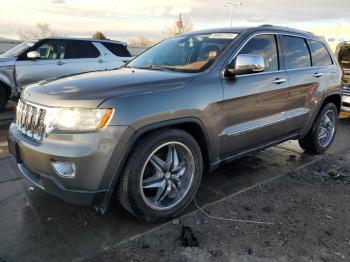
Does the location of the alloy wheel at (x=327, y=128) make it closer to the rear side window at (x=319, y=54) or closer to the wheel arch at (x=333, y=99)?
the wheel arch at (x=333, y=99)

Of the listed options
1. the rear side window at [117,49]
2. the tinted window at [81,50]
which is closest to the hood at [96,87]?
the tinted window at [81,50]

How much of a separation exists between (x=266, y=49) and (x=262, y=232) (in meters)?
2.23

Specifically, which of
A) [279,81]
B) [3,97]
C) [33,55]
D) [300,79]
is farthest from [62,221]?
[3,97]

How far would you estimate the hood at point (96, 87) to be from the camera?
3.07m

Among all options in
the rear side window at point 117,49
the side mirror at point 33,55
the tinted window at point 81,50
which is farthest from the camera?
the rear side window at point 117,49

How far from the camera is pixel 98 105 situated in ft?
9.85

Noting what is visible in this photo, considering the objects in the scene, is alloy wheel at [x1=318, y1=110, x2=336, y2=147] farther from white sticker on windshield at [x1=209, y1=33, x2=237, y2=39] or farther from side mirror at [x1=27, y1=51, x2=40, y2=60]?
side mirror at [x1=27, y1=51, x2=40, y2=60]

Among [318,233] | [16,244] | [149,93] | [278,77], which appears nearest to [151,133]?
[149,93]

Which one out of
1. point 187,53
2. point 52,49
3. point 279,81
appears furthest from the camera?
point 52,49

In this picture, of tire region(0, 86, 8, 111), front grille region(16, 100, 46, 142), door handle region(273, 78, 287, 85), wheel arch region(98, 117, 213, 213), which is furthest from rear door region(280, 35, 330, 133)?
tire region(0, 86, 8, 111)

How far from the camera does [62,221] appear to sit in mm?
3539

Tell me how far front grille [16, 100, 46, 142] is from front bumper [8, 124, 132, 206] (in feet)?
0.36

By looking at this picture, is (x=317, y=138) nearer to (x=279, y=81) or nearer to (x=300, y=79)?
(x=300, y=79)

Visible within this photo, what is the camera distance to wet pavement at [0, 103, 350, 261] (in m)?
3.09
